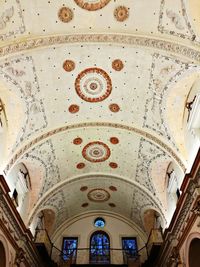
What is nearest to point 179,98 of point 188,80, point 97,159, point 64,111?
point 188,80

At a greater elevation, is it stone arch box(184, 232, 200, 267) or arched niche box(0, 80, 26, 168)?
arched niche box(0, 80, 26, 168)

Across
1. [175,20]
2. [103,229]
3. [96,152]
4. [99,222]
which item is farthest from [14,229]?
[175,20]

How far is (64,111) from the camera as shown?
37.4ft

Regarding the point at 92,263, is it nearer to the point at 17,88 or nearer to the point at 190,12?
the point at 17,88

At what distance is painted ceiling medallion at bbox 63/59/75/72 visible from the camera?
10059 millimetres

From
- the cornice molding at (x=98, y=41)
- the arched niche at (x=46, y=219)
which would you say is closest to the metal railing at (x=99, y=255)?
the arched niche at (x=46, y=219)

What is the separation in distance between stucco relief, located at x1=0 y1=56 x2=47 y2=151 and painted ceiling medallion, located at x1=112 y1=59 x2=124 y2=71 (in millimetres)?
2638

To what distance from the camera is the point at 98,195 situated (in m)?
16.5

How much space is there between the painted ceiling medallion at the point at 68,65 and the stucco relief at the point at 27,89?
1.03 meters

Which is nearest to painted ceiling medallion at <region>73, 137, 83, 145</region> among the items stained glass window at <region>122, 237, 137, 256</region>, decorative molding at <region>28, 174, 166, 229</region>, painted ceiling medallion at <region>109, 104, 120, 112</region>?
painted ceiling medallion at <region>109, 104, 120, 112</region>

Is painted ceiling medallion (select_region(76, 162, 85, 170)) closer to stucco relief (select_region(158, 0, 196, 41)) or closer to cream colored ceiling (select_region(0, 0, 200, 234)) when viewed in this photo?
cream colored ceiling (select_region(0, 0, 200, 234))

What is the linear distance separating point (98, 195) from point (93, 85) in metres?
7.65

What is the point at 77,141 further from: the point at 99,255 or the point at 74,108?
the point at 99,255

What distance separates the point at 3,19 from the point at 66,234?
487 inches
